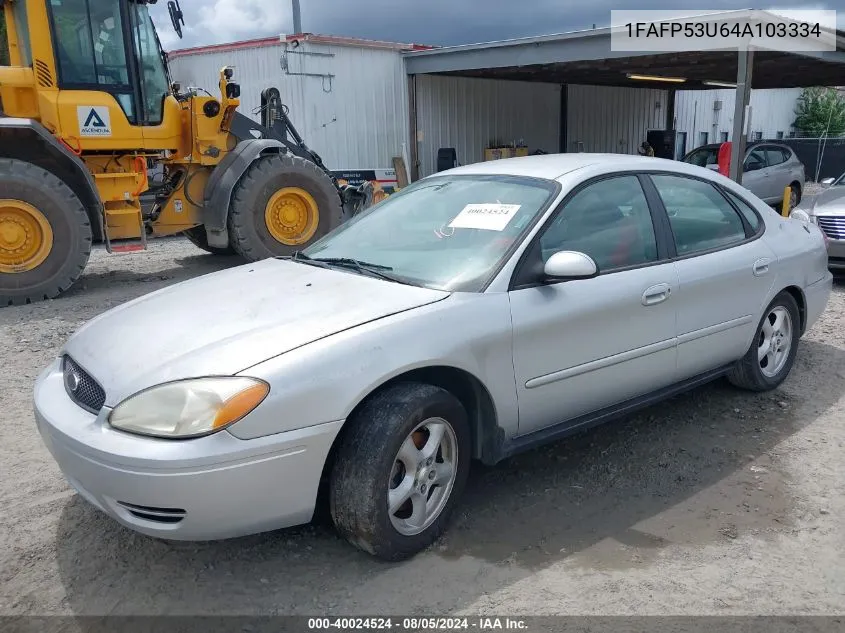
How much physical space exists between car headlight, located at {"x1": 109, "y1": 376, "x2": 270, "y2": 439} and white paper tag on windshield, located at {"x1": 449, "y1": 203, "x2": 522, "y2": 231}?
1.42 m

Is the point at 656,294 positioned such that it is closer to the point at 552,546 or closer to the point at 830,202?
the point at 552,546

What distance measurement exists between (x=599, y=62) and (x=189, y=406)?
46.0ft

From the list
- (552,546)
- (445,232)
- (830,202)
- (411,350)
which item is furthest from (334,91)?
(552,546)

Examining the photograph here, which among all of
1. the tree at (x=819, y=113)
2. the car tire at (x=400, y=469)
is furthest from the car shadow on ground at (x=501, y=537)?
the tree at (x=819, y=113)

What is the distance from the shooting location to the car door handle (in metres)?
3.59

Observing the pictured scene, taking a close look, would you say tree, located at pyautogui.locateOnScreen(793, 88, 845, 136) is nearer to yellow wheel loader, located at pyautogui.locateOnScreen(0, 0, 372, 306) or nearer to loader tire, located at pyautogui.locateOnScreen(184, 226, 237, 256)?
yellow wheel loader, located at pyautogui.locateOnScreen(0, 0, 372, 306)

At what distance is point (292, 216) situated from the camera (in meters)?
9.28

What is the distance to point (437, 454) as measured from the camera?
9.89 ft

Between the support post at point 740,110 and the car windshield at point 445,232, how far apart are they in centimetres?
857

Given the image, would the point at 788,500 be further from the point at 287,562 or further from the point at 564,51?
the point at 564,51

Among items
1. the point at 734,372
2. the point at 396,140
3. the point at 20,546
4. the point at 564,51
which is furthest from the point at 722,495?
the point at 396,140

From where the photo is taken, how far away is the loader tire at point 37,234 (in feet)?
24.1

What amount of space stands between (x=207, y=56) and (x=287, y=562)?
14.8 meters

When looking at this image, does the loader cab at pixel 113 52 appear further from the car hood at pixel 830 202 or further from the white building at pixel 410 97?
the car hood at pixel 830 202
